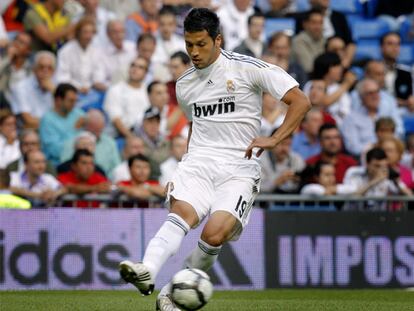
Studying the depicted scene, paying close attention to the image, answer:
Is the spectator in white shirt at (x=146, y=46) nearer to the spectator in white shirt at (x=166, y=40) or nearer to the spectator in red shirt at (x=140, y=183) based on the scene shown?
the spectator in white shirt at (x=166, y=40)

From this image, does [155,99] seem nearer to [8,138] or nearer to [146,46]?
[146,46]

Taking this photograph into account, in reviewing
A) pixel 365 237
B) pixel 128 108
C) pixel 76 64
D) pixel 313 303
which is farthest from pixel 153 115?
pixel 313 303

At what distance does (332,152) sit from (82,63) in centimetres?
439

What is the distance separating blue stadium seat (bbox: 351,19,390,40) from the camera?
19141 mm

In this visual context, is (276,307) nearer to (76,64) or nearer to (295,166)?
(295,166)

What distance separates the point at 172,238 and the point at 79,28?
9.27m

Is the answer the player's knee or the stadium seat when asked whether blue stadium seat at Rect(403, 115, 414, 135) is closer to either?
the stadium seat

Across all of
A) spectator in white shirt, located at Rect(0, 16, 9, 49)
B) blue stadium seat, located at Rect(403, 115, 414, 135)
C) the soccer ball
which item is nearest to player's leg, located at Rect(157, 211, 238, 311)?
the soccer ball

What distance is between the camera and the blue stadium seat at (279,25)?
18.5m

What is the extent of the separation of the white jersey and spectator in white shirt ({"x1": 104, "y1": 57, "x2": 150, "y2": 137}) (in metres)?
7.14

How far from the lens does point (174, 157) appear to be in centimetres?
1486

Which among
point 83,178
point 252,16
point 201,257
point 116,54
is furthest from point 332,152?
point 201,257

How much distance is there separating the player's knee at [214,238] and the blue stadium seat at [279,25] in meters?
10.5

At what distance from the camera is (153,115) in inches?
602
